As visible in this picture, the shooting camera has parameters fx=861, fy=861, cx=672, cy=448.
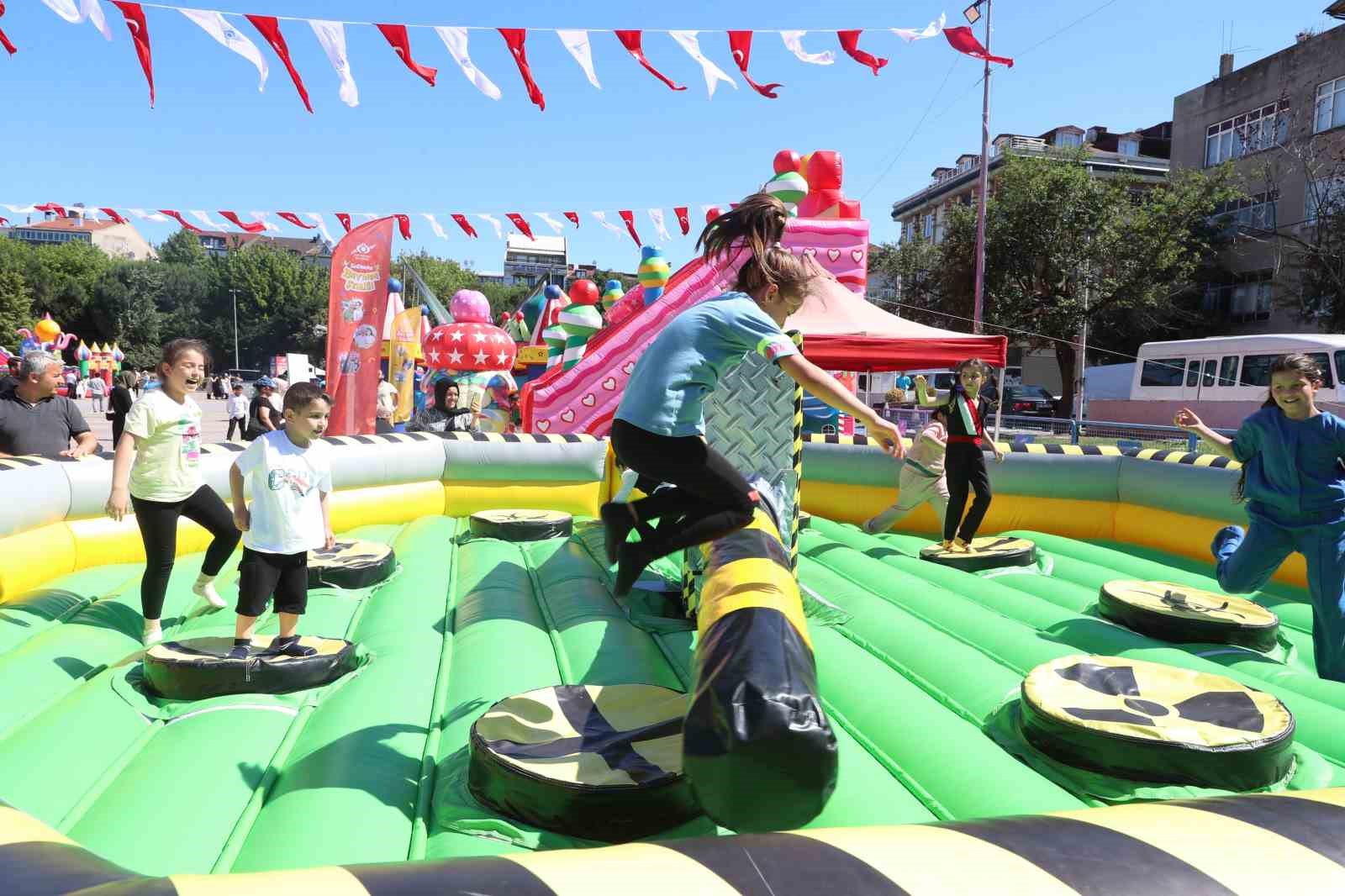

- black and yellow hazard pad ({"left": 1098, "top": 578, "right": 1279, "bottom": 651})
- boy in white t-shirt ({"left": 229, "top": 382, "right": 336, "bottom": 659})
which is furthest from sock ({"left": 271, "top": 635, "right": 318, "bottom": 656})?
black and yellow hazard pad ({"left": 1098, "top": 578, "right": 1279, "bottom": 651})

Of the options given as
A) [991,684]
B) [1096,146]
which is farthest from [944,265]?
[991,684]

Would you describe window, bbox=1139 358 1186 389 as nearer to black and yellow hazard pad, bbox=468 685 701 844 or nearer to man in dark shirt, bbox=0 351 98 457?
black and yellow hazard pad, bbox=468 685 701 844

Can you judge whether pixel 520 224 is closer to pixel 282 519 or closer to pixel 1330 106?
pixel 282 519

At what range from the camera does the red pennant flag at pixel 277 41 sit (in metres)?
6.68

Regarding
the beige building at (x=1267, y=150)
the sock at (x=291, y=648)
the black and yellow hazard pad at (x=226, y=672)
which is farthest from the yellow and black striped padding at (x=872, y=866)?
the beige building at (x=1267, y=150)

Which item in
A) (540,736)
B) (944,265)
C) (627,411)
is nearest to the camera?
(540,736)

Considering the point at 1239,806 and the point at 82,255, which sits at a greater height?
the point at 82,255

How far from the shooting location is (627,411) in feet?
8.62

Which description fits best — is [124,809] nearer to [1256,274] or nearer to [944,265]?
[944,265]

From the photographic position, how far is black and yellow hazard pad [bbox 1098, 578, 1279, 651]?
147 inches

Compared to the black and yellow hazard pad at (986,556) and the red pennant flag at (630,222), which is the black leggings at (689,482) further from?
the red pennant flag at (630,222)

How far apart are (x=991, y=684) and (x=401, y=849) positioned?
6.95ft

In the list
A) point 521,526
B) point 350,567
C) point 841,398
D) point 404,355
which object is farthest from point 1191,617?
point 404,355

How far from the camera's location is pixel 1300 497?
11.3 feet
